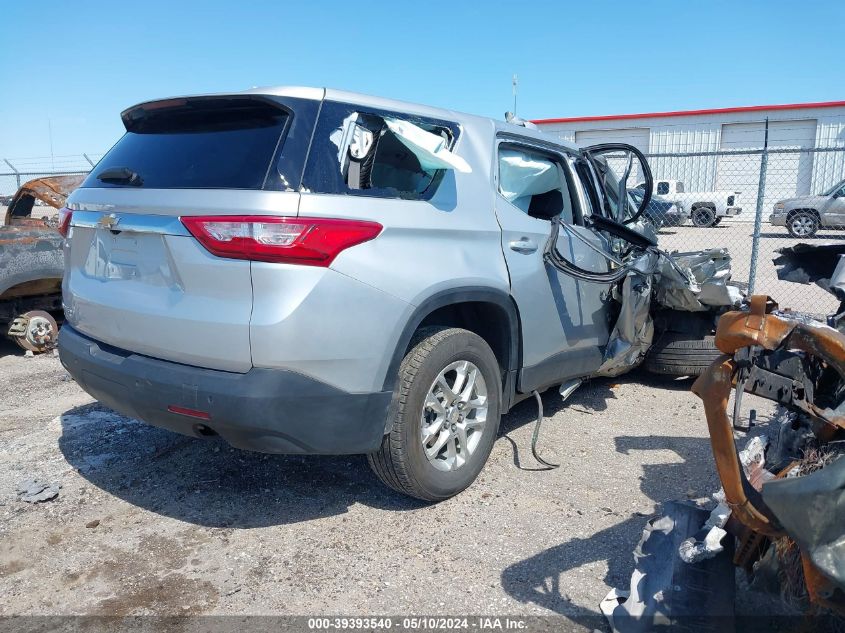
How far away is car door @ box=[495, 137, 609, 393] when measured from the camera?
3679 mm

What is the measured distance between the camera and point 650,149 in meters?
27.7

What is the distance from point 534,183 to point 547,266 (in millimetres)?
690

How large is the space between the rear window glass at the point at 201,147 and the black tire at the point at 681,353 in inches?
143

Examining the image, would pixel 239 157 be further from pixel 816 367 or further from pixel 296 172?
pixel 816 367

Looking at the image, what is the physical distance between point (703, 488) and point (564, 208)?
1.93m

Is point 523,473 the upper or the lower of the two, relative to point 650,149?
lower

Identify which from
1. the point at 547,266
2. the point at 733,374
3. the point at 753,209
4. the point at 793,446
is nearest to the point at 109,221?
the point at 547,266

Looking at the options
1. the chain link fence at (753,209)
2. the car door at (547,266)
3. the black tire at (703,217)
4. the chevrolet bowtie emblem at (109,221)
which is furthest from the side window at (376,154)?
the black tire at (703,217)

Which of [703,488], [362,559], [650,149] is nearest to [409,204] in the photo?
[362,559]

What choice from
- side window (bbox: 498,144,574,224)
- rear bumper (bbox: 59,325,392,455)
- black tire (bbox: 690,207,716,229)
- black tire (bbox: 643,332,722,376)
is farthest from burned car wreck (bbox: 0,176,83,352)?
black tire (bbox: 690,207,716,229)

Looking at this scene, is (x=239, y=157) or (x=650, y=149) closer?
(x=239, y=157)

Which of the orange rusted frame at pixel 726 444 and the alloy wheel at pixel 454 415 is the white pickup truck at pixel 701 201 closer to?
the alloy wheel at pixel 454 415

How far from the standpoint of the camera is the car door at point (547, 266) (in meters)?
3.68

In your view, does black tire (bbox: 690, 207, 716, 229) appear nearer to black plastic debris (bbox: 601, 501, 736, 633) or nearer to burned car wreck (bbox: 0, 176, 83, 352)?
burned car wreck (bbox: 0, 176, 83, 352)
